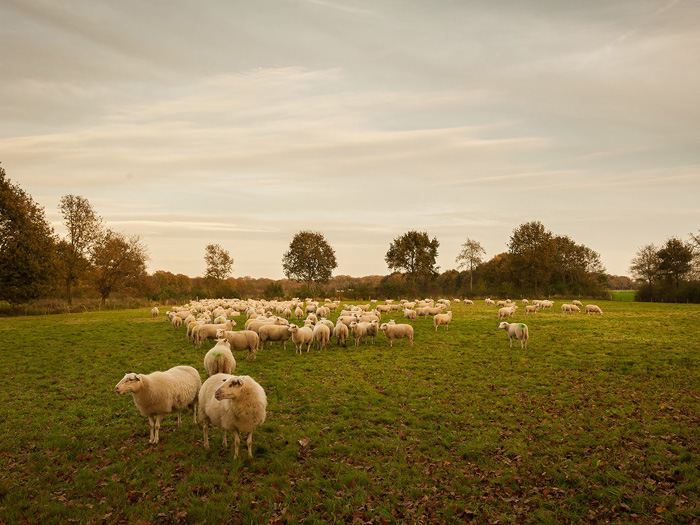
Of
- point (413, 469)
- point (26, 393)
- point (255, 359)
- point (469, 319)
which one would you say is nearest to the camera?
point (413, 469)

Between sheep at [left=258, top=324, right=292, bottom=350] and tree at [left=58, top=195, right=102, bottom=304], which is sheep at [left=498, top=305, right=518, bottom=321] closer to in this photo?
sheep at [left=258, top=324, right=292, bottom=350]

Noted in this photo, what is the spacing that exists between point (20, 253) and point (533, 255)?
77.7m

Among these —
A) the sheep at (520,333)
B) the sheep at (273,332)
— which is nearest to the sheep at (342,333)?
the sheep at (273,332)

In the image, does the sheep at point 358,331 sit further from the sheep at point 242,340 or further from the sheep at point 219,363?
the sheep at point 219,363

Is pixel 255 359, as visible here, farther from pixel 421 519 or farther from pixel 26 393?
pixel 421 519

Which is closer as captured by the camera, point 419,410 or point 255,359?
point 419,410

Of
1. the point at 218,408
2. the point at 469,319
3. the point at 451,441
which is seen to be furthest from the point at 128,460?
the point at 469,319

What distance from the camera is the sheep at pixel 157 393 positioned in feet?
27.8

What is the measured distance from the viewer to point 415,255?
251 feet

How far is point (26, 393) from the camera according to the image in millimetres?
12117

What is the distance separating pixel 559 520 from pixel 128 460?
27.4 feet

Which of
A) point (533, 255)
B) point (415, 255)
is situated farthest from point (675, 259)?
point (415, 255)

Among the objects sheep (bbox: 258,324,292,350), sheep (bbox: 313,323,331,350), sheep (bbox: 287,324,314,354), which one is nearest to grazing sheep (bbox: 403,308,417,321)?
sheep (bbox: 313,323,331,350)

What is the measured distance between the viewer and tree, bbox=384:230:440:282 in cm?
7656
